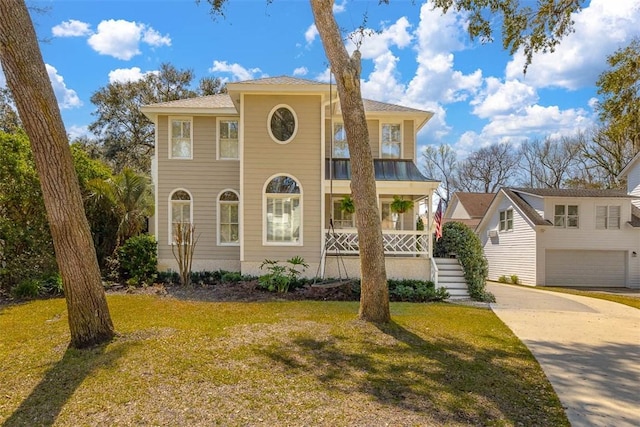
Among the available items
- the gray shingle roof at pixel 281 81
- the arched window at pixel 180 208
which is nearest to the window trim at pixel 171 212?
the arched window at pixel 180 208

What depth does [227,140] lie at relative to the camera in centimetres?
1341

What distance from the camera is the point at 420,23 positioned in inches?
403

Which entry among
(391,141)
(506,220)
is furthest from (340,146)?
(506,220)

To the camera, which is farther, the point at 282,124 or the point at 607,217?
the point at 607,217

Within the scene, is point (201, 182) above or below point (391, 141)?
below

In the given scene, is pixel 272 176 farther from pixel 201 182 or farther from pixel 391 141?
pixel 391 141

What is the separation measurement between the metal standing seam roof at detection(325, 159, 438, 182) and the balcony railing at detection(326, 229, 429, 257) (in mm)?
1660

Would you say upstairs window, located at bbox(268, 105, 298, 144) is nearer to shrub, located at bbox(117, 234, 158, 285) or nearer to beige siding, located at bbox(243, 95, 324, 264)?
beige siding, located at bbox(243, 95, 324, 264)

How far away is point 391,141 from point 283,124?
158 inches

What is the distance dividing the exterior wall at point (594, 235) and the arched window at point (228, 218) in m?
14.9

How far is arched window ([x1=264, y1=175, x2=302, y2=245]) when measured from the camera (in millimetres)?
11852

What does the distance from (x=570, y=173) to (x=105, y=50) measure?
120 feet

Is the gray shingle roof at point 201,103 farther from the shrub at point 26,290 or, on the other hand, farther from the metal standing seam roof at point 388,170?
the shrub at point 26,290

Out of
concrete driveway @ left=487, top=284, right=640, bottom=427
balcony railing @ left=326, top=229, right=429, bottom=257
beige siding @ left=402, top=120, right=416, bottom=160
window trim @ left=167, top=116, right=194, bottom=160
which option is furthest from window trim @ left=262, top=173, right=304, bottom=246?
concrete driveway @ left=487, top=284, right=640, bottom=427
